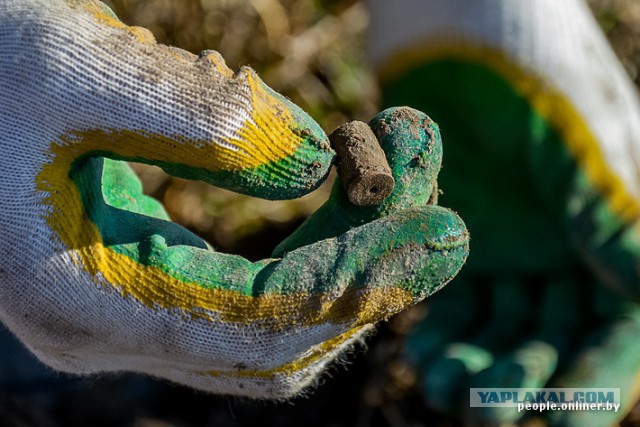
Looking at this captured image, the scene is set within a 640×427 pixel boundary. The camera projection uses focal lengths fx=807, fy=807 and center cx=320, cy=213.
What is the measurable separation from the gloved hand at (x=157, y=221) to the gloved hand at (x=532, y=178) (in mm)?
754

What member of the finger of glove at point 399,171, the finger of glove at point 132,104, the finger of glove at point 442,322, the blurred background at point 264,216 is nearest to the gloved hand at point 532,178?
the finger of glove at point 442,322

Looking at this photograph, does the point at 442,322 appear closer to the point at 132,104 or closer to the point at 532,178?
the point at 532,178

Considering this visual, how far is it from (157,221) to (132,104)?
5.1 inches

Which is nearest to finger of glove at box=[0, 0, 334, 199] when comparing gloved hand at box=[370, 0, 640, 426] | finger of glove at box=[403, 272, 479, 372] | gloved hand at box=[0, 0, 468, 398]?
gloved hand at box=[0, 0, 468, 398]

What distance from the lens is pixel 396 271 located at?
27.8 inches

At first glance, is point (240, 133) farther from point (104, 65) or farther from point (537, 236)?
point (537, 236)

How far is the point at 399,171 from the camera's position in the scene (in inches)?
30.1

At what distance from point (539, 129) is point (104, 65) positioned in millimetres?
944

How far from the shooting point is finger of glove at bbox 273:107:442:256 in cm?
77

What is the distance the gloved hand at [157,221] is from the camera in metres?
0.68

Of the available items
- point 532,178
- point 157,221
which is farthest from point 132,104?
point 532,178

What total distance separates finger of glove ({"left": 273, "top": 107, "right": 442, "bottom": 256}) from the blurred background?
0.73 metres

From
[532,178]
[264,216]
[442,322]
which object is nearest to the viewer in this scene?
[532,178]

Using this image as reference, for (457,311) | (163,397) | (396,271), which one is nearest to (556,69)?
(457,311)
